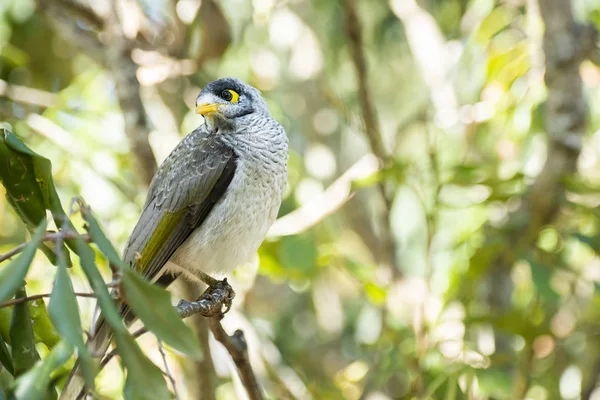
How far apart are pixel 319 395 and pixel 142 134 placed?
1.51m

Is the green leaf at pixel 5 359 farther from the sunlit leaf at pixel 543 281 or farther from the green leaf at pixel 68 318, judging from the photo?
the sunlit leaf at pixel 543 281

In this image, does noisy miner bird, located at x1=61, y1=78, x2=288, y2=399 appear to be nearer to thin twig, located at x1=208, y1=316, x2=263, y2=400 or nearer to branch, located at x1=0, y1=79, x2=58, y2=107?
thin twig, located at x1=208, y1=316, x2=263, y2=400

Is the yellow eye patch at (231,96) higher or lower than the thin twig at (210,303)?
higher

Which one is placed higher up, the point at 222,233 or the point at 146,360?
the point at 146,360

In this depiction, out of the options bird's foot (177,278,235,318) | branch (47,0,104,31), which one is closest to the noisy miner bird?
bird's foot (177,278,235,318)

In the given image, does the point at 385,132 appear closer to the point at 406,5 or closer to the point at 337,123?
the point at 337,123

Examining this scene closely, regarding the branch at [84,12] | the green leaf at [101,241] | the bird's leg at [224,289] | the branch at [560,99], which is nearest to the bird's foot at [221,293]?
the bird's leg at [224,289]

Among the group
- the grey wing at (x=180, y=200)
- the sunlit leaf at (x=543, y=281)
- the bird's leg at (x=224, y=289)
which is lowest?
the sunlit leaf at (x=543, y=281)

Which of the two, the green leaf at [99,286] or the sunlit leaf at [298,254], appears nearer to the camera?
the green leaf at [99,286]

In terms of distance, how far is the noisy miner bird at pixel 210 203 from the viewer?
337 centimetres

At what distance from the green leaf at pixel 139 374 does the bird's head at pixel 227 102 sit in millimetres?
1785

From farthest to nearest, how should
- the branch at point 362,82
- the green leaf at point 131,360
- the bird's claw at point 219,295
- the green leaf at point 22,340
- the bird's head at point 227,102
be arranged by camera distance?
the branch at point 362,82, the bird's head at point 227,102, the bird's claw at point 219,295, the green leaf at point 22,340, the green leaf at point 131,360

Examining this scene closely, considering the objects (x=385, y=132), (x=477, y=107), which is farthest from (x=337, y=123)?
(x=477, y=107)

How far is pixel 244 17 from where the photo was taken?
6.12 metres
